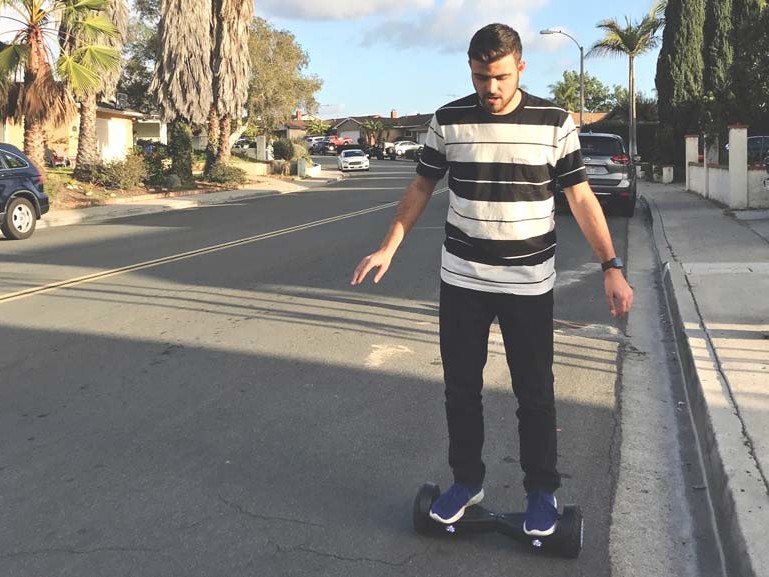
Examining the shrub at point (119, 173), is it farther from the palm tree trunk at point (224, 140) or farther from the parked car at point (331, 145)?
the parked car at point (331, 145)

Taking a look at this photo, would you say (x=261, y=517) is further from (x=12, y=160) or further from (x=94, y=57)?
(x=94, y=57)

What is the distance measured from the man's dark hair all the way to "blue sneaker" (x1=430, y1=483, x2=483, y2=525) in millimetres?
1776

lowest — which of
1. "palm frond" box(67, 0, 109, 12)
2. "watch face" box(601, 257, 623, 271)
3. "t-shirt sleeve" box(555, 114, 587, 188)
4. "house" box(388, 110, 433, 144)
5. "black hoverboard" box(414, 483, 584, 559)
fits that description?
"black hoverboard" box(414, 483, 584, 559)

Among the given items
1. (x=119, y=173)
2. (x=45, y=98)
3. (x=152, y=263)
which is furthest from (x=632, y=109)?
(x=152, y=263)

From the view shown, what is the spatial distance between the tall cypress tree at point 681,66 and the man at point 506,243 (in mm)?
27894

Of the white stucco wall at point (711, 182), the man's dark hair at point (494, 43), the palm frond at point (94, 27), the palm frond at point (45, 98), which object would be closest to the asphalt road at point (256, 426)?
the man's dark hair at point (494, 43)

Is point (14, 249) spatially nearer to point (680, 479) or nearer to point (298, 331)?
point (298, 331)

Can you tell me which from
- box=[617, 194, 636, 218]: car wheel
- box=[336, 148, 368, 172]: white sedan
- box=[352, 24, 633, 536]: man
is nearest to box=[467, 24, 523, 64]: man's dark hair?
box=[352, 24, 633, 536]: man

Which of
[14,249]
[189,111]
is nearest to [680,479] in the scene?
[14,249]

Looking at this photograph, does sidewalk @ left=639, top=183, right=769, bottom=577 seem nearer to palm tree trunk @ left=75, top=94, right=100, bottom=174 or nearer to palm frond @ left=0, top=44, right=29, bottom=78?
palm frond @ left=0, top=44, right=29, bottom=78

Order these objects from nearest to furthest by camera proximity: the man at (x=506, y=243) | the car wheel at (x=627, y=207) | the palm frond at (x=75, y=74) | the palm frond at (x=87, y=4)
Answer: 1. the man at (x=506, y=243)
2. the car wheel at (x=627, y=207)
3. the palm frond at (x=75, y=74)
4. the palm frond at (x=87, y=4)

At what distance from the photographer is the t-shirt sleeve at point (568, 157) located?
10.2 ft

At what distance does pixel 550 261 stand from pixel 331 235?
11.1 metres

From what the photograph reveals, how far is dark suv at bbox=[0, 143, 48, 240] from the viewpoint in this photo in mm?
14406
